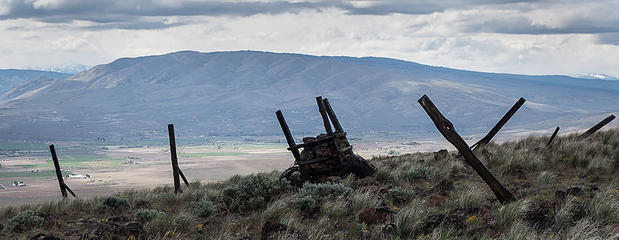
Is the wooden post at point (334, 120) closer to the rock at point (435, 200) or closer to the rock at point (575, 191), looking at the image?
the rock at point (435, 200)

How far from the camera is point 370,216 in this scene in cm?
963

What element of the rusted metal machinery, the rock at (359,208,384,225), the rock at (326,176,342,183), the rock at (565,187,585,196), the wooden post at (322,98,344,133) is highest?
the wooden post at (322,98,344,133)

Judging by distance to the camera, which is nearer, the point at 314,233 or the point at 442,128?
the point at 314,233

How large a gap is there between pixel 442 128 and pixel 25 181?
16452 centimetres

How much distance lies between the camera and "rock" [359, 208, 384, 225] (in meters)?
9.58

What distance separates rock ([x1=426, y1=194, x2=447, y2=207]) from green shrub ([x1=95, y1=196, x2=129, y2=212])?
605 centimetres

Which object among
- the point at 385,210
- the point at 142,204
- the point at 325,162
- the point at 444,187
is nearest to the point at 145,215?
the point at 142,204

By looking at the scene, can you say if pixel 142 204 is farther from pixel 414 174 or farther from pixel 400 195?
pixel 414 174

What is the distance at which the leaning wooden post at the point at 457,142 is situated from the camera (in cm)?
951

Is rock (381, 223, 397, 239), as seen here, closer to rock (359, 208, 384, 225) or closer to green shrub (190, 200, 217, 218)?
rock (359, 208, 384, 225)

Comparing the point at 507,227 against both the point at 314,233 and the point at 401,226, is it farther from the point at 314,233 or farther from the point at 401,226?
the point at 314,233

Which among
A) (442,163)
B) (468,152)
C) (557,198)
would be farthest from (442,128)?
(442,163)

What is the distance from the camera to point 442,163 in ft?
52.5

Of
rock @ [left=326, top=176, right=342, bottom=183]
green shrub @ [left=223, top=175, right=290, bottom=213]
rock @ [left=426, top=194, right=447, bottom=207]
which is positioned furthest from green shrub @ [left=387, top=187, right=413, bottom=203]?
green shrub @ [left=223, top=175, right=290, bottom=213]
